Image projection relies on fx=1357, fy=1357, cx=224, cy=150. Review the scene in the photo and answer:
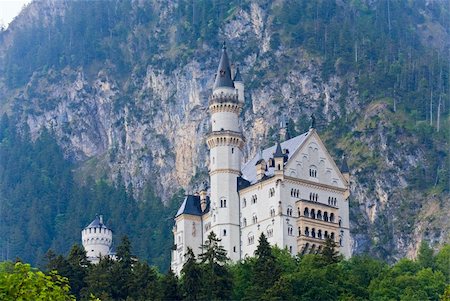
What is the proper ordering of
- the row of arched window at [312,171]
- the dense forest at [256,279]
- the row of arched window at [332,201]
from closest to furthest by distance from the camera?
the dense forest at [256,279], the row of arched window at [312,171], the row of arched window at [332,201]

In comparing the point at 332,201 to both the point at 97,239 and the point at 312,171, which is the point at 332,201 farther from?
the point at 97,239

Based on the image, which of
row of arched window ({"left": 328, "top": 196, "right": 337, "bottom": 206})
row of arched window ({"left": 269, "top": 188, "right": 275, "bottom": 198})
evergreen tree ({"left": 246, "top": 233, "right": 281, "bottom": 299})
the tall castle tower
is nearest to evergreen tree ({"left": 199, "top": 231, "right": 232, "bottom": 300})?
evergreen tree ({"left": 246, "top": 233, "right": 281, "bottom": 299})

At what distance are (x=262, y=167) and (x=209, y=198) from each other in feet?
28.5

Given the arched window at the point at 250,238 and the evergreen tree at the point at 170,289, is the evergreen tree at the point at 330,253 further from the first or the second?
the evergreen tree at the point at 170,289

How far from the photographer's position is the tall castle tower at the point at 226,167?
109 metres

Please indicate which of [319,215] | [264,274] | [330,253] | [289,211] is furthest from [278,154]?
[264,274]

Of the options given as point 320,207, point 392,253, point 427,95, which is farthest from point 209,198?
point 427,95

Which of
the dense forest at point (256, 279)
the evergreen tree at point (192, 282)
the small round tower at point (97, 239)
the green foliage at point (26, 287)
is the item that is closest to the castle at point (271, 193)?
the dense forest at point (256, 279)

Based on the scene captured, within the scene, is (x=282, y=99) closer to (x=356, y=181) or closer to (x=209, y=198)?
(x=356, y=181)

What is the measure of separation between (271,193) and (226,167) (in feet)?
14.8

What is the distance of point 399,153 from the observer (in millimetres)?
175000

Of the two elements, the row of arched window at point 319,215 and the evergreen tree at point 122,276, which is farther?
the row of arched window at point 319,215

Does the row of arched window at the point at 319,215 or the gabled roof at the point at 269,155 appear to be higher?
the gabled roof at the point at 269,155

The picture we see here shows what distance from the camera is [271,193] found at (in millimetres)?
107438
